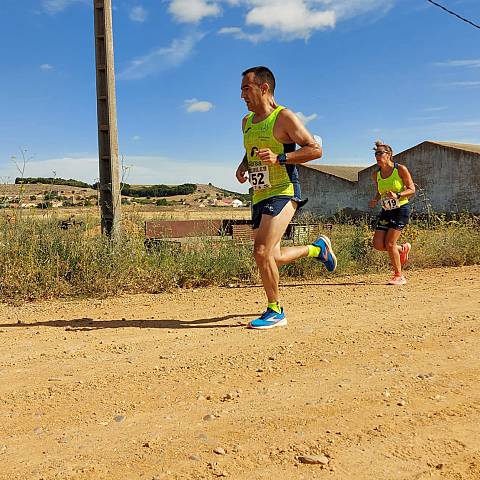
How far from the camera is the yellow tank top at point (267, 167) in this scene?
5223 mm

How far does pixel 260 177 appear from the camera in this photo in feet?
17.4

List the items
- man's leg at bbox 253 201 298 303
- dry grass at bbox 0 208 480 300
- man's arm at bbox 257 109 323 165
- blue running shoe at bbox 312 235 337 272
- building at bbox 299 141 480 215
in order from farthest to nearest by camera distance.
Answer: building at bbox 299 141 480 215 < dry grass at bbox 0 208 480 300 < blue running shoe at bbox 312 235 337 272 < man's leg at bbox 253 201 298 303 < man's arm at bbox 257 109 323 165

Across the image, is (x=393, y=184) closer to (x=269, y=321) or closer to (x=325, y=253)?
(x=325, y=253)

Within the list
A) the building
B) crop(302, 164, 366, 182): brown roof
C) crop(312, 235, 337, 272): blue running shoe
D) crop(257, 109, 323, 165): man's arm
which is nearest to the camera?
crop(257, 109, 323, 165): man's arm

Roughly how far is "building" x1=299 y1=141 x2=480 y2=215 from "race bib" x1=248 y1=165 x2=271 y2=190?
1965 cm

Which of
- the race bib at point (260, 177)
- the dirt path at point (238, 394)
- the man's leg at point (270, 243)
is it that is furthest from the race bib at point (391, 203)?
the race bib at point (260, 177)

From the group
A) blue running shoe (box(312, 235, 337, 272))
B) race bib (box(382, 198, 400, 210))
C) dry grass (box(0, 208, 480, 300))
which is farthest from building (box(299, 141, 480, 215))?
blue running shoe (box(312, 235, 337, 272))

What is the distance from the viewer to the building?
92.2 feet

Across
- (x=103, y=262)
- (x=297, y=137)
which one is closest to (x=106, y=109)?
(x=103, y=262)

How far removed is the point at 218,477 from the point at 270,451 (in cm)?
33

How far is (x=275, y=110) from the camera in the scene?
207 inches

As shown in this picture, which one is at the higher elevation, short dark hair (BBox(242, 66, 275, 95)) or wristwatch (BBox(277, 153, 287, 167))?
short dark hair (BBox(242, 66, 275, 95))

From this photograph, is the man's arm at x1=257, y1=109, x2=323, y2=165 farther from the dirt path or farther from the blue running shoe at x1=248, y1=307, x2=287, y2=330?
the dirt path

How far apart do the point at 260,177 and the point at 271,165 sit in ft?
0.63
